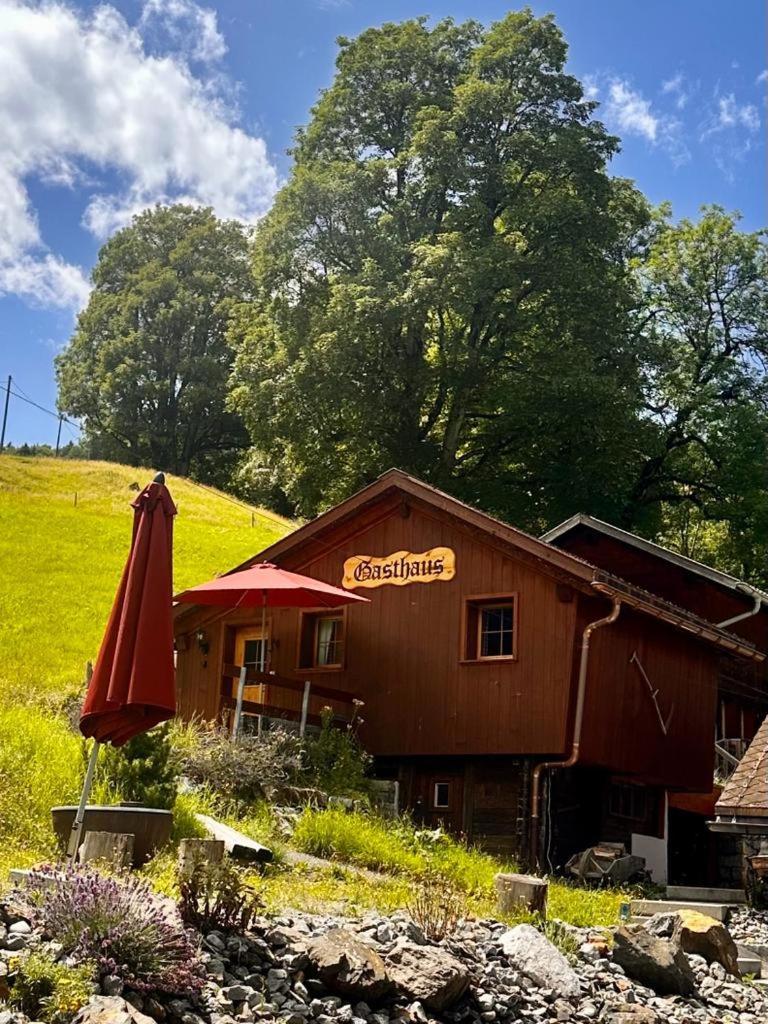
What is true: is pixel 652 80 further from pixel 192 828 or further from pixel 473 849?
pixel 192 828

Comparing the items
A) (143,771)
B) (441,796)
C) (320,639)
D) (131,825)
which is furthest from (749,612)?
(131,825)

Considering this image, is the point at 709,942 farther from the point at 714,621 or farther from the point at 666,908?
the point at 714,621

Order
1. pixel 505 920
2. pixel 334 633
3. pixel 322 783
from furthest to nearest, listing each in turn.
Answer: pixel 334 633 < pixel 322 783 < pixel 505 920

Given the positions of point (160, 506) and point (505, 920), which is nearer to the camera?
point (160, 506)

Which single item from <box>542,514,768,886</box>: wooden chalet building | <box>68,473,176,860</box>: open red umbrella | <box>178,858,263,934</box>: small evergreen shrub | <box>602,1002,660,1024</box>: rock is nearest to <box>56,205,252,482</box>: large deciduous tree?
<box>542,514,768,886</box>: wooden chalet building

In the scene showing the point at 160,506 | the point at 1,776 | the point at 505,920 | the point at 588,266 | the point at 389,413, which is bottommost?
the point at 505,920

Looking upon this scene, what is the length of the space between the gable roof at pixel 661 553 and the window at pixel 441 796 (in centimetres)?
583

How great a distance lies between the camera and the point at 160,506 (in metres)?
10.2

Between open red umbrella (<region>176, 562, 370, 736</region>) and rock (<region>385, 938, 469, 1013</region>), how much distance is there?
9.41 m

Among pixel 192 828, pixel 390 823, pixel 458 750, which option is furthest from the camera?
pixel 458 750

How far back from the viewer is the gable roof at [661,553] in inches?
893

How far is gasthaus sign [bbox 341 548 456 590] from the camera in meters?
19.6

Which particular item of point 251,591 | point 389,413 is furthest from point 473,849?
point 389,413

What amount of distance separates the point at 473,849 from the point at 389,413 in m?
18.1
